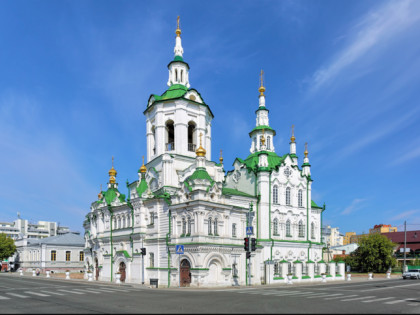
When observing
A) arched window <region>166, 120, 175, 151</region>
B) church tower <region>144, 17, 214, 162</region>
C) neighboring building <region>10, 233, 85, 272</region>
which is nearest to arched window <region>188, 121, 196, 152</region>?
church tower <region>144, 17, 214, 162</region>

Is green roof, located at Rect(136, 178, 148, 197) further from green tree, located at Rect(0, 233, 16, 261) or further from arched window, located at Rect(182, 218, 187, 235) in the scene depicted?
green tree, located at Rect(0, 233, 16, 261)

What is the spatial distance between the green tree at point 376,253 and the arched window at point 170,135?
33865 millimetres

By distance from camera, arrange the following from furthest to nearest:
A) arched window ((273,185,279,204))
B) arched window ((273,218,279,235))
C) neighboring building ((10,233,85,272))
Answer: neighboring building ((10,233,85,272)), arched window ((273,185,279,204)), arched window ((273,218,279,235))

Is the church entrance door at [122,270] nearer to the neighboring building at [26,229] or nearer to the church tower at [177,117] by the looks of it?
the church tower at [177,117]

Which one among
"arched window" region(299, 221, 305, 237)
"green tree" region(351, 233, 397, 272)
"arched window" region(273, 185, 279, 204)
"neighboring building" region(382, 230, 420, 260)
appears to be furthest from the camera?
"neighboring building" region(382, 230, 420, 260)

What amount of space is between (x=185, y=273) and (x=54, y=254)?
46.3 meters

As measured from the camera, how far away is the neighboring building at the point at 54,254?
2771 inches

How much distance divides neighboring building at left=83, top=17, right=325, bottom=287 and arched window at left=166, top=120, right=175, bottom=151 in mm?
106

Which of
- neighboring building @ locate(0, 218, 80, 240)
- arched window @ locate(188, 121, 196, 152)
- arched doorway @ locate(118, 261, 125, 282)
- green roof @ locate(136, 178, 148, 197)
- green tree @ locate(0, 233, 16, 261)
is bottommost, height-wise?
neighboring building @ locate(0, 218, 80, 240)

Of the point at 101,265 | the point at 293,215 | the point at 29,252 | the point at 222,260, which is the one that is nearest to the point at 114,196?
the point at 101,265

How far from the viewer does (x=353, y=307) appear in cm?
1922

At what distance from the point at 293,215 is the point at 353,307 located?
Answer: 89.3ft

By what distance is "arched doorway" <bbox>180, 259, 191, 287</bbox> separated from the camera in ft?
109

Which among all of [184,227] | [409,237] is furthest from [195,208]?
[409,237]
